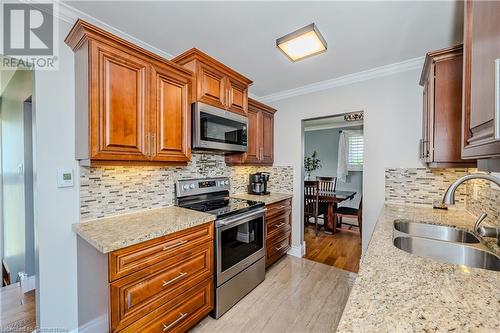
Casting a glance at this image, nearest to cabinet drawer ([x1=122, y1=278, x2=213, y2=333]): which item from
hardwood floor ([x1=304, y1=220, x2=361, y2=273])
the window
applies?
hardwood floor ([x1=304, y1=220, x2=361, y2=273])

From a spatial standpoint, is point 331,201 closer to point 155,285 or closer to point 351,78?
point 351,78

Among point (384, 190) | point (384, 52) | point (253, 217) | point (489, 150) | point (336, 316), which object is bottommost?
point (336, 316)

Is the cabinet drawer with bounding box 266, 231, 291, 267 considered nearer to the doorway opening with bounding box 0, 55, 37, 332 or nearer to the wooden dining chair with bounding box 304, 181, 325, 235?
the wooden dining chair with bounding box 304, 181, 325, 235

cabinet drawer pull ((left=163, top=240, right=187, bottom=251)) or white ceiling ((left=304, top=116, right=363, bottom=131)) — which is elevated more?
white ceiling ((left=304, top=116, right=363, bottom=131))

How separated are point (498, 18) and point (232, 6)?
56.9 inches

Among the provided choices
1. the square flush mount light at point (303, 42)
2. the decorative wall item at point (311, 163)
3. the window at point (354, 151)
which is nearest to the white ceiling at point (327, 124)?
the window at point (354, 151)

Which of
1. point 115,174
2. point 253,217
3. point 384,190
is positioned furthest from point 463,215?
point 115,174

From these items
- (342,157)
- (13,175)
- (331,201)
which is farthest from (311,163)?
(13,175)

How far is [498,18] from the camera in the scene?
23.7 inches

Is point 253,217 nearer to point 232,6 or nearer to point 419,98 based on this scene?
point 232,6

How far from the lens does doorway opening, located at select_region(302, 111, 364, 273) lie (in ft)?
10.9

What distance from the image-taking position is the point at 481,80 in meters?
0.71

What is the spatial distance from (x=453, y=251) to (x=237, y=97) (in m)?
2.17

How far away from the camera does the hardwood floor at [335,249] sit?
2953 mm
